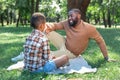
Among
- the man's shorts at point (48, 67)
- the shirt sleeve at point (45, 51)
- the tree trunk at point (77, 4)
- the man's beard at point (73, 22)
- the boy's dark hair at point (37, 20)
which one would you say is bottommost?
the tree trunk at point (77, 4)

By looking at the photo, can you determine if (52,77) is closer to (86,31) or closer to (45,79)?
(45,79)

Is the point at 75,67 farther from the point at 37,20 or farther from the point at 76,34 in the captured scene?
the point at 37,20

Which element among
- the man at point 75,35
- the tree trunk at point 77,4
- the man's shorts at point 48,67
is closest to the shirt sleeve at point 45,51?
the man's shorts at point 48,67

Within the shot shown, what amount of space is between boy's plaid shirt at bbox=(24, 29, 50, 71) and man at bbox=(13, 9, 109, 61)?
3.94 feet

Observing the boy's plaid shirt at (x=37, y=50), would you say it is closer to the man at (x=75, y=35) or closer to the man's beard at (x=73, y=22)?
the man at (x=75, y=35)

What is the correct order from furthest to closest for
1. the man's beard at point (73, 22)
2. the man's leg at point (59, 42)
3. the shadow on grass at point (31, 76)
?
the man's leg at point (59, 42) < the man's beard at point (73, 22) < the shadow on grass at point (31, 76)

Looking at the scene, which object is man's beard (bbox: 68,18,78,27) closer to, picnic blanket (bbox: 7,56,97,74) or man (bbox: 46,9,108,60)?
man (bbox: 46,9,108,60)

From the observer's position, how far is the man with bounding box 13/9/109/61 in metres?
8.83

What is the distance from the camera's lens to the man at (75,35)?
8828 mm

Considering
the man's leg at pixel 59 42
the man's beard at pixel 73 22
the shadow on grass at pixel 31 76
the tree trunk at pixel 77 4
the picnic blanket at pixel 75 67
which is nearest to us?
the shadow on grass at pixel 31 76

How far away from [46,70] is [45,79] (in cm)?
54

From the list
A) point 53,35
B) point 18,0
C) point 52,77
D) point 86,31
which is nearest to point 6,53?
point 53,35

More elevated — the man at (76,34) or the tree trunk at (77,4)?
the man at (76,34)

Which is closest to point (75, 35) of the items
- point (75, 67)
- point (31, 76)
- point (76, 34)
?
point (76, 34)
